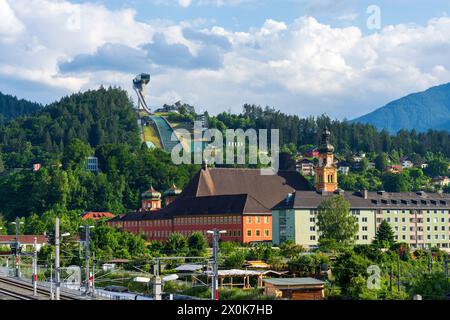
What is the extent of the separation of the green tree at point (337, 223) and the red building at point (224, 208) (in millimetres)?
11203

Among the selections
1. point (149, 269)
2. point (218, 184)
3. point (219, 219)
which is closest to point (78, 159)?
point (218, 184)

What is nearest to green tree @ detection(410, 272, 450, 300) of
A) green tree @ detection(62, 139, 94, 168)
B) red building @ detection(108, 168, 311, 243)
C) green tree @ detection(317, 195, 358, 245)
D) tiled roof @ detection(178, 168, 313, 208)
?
green tree @ detection(317, 195, 358, 245)

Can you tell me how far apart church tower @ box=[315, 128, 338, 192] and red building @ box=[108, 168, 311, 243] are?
5475 millimetres

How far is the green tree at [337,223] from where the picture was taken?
343 ft

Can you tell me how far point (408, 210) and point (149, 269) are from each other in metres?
53.2

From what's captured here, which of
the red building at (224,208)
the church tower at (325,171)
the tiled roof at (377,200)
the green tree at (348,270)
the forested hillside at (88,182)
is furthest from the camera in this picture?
the forested hillside at (88,182)

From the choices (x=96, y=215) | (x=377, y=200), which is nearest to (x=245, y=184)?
(x=377, y=200)

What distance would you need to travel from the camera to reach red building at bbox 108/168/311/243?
116688 millimetres

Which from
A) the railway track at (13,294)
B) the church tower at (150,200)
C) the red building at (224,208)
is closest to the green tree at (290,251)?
the red building at (224,208)

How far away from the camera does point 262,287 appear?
61.4 metres

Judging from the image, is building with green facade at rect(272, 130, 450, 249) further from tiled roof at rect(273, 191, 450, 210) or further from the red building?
the red building

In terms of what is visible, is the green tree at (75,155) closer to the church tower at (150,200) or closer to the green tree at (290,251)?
the church tower at (150,200)

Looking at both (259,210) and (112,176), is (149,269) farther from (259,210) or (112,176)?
(112,176)

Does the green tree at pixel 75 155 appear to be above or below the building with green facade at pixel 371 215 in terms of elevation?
above
